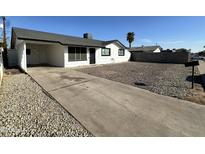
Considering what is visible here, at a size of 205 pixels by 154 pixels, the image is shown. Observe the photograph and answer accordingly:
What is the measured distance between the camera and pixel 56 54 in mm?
14367

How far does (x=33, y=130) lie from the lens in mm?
2648

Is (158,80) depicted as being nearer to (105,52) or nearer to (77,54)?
(77,54)

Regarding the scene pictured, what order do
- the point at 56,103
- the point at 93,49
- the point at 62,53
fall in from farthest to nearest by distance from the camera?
the point at 93,49 → the point at 62,53 → the point at 56,103

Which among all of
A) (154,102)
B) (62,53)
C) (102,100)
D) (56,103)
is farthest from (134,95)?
(62,53)

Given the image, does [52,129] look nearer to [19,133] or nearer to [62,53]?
[19,133]

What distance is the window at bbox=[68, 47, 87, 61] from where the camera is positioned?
1376 cm

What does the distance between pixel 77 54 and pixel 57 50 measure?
2.28 meters

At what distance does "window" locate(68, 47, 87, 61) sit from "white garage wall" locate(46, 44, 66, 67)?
2.78ft

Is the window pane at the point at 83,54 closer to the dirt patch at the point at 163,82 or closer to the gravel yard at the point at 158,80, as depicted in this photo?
the gravel yard at the point at 158,80

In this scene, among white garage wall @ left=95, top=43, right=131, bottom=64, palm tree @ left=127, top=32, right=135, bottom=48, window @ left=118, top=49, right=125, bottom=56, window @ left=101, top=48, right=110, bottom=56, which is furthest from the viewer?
palm tree @ left=127, top=32, right=135, bottom=48

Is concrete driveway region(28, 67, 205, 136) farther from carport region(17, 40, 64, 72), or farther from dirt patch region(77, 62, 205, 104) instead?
carport region(17, 40, 64, 72)

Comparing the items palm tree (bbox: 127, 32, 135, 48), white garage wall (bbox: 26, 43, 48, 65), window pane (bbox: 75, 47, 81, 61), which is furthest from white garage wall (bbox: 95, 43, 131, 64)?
palm tree (bbox: 127, 32, 135, 48)

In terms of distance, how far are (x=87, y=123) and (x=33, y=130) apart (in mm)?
1164

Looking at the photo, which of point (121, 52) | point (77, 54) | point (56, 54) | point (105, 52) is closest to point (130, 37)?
point (121, 52)
